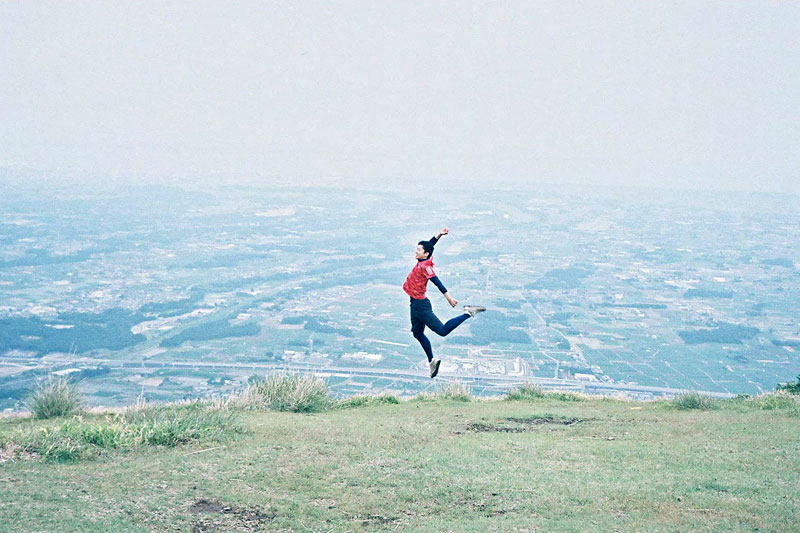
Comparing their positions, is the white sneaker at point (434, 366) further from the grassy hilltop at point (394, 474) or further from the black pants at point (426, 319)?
the grassy hilltop at point (394, 474)

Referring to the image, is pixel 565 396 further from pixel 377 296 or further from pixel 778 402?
pixel 377 296

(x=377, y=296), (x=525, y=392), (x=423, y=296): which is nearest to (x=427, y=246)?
(x=423, y=296)

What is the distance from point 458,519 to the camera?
5.88 meters

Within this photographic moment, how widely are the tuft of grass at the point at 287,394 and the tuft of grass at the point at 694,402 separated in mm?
6048

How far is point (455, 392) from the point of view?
45.2 feet

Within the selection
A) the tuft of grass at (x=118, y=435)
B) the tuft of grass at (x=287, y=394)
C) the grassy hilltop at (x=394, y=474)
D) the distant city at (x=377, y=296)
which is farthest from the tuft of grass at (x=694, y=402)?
the tuft of grass at (x=118, y=435)

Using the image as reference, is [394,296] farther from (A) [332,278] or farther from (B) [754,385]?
(B) [754,385]

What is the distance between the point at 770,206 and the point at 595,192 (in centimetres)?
2805

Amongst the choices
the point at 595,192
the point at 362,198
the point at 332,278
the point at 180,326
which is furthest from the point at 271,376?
the point at 595,192

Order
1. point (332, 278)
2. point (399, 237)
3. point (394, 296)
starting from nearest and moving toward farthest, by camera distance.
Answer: point (394, 296) < point (332, 278) < point (399, 237)

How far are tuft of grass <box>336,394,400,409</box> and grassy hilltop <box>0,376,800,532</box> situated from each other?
226 cm

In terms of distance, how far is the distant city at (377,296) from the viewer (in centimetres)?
3045

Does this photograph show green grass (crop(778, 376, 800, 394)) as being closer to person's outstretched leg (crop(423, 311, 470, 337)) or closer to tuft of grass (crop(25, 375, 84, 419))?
person's outstretched leg (crop(423, 311, 470, 337))

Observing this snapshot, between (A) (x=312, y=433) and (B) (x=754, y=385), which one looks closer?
(A) (x=312, y=433)
